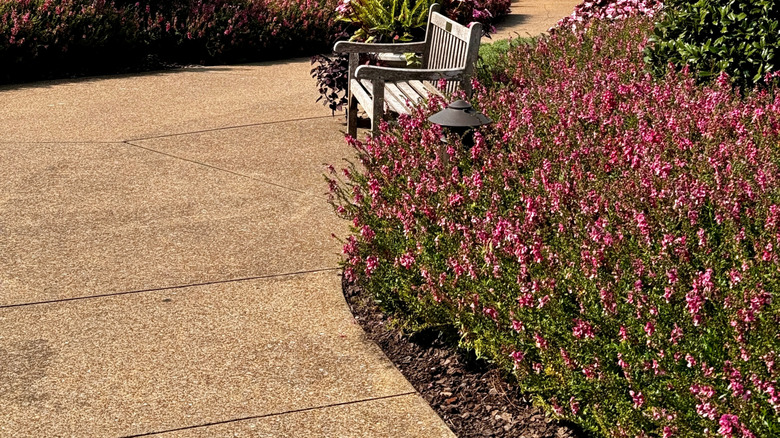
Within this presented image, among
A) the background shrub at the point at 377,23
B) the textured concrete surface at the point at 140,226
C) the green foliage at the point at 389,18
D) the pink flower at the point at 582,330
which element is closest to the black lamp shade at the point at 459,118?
the textured concrete surface at the point at 140,226

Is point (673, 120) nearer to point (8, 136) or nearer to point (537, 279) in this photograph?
point (537, 279)

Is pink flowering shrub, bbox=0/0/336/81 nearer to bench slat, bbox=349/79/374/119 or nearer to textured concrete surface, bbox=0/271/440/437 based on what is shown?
bench slat, bbox=349/79/374/119

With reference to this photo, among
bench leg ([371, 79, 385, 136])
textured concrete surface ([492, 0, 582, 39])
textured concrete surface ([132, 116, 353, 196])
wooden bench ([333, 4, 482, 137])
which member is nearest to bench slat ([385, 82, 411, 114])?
wooden bench ([333, 4, 482, 137])

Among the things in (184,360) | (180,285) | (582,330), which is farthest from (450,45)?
(582,330)

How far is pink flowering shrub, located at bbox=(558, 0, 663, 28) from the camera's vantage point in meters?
10.1

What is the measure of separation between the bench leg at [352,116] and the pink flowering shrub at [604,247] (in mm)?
1949

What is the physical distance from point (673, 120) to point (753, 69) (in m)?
1.76

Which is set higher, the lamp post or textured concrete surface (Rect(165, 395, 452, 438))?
the lamp post

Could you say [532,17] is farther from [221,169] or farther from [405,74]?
[221,169]

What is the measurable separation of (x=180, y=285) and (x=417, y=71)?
2462mm

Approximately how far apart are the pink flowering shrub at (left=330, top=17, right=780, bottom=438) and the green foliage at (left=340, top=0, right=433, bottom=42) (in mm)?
2638

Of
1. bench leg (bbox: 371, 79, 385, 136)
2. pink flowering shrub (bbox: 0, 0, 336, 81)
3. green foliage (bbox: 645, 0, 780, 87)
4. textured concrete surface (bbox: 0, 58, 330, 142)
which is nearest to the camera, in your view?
green foliage (bbox: 645, 0, 780, 87)

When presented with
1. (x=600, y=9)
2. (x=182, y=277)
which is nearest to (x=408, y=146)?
(x=182, y=277)

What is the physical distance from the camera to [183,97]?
10289 mm
